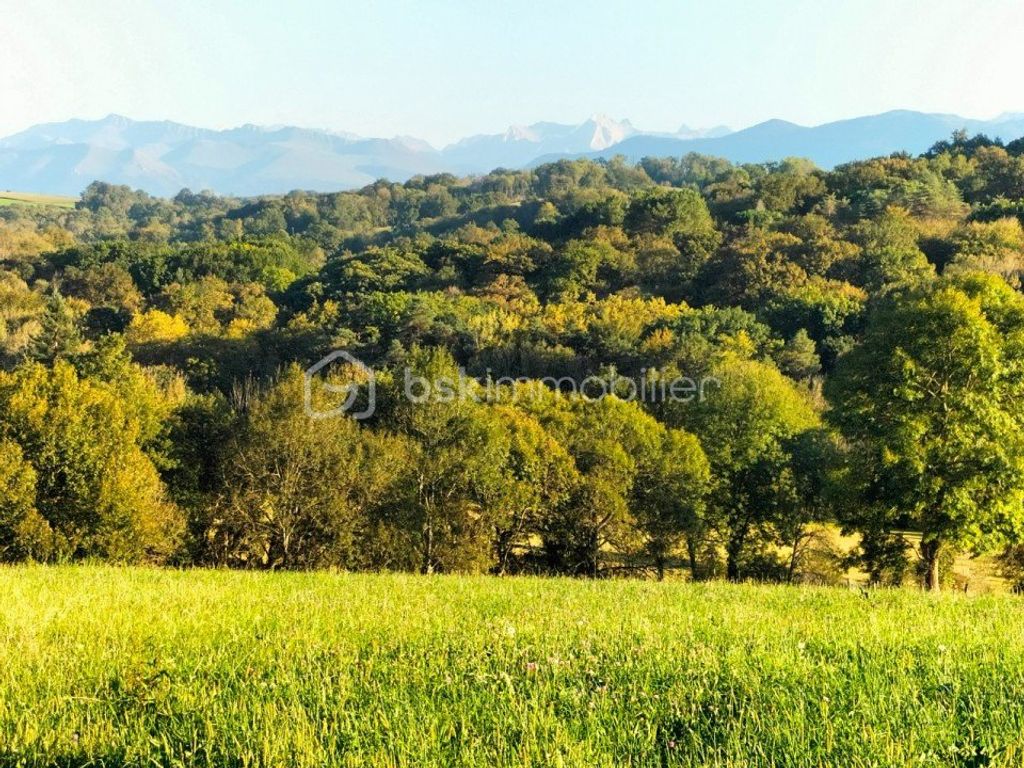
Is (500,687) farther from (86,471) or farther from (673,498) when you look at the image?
(673,498)

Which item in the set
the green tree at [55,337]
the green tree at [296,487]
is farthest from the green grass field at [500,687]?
the green tree at [55,337]

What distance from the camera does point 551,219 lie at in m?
160

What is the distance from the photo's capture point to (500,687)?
183 inches

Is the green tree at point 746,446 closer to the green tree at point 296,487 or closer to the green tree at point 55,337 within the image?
the green tree at point 296,487

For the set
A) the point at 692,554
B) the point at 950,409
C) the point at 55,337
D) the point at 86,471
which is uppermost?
the point at 55,337

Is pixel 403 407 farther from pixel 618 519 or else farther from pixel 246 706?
pixel 246 706

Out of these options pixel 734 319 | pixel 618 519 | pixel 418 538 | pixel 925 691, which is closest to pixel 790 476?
pixel 618 519

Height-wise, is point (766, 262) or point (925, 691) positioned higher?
point (766, 262)

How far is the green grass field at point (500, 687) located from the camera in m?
3.78

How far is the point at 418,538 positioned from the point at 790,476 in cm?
1843

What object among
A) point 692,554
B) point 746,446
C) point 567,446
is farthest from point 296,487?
point 746,446

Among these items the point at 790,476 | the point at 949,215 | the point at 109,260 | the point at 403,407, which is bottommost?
the point at 790,476

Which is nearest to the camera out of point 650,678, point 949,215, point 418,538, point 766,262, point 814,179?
point 650,678

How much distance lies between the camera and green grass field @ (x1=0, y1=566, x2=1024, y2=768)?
378cm
